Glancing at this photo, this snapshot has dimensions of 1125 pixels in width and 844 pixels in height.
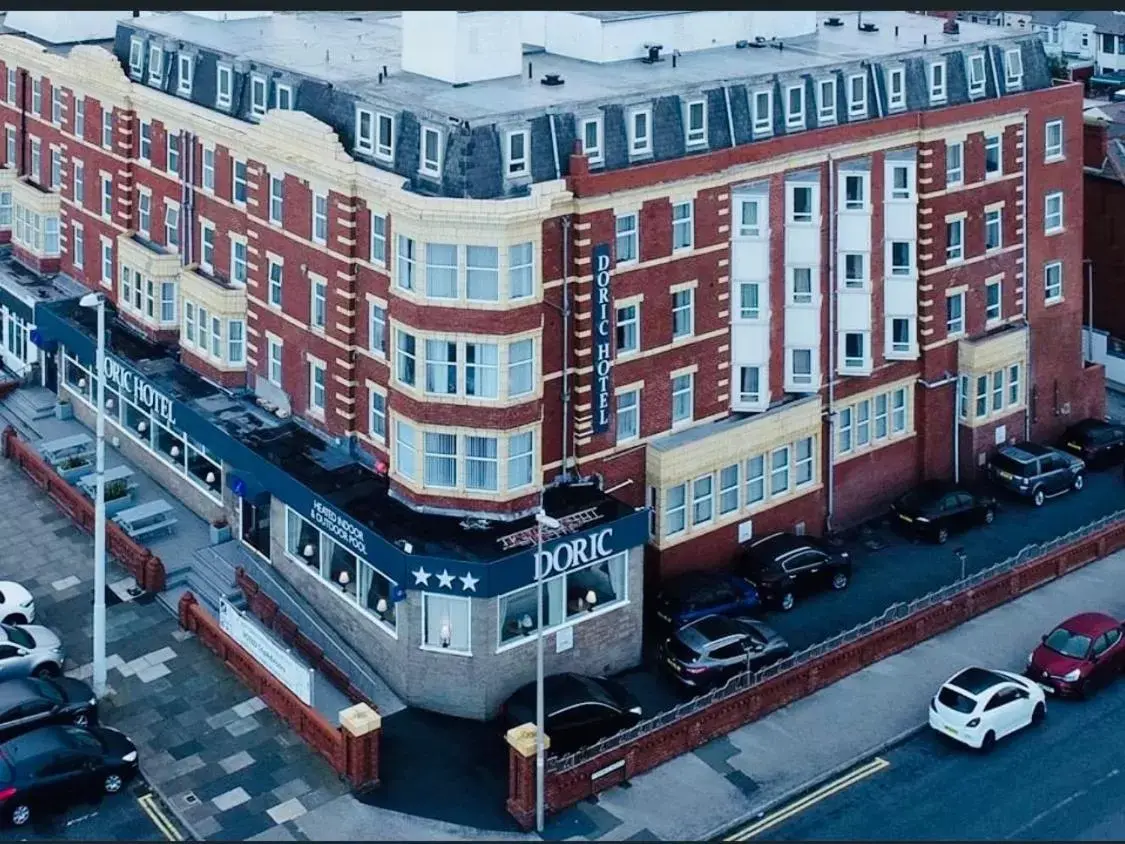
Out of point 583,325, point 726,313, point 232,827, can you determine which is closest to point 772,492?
point 726,313

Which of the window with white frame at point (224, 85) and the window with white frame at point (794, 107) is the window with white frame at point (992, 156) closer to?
the window with white frame at point (794, 107)

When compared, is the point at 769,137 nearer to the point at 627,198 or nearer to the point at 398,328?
the point at 627,198

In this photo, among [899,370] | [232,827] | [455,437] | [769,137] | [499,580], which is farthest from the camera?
[899,370]

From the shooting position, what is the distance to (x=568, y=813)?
140 ft

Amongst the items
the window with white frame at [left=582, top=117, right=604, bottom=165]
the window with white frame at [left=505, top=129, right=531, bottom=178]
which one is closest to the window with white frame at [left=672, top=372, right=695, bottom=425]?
the window with white frame at [left=582, top=117, right=604, bottom=165]

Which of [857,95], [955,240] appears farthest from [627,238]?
[955,240]

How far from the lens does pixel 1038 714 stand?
4694 centimetres

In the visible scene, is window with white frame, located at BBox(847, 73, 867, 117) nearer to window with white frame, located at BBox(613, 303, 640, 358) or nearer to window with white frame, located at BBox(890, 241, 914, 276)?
window with white frame, located at BBox(890, 241, 914, 276)

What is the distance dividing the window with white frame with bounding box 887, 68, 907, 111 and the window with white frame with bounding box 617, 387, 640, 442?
1476cm

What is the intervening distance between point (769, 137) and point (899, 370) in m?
10.5

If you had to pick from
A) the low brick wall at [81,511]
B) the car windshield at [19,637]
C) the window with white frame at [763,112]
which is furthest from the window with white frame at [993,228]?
the car windshield at [19,637]

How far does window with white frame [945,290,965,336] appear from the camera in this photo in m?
60.1

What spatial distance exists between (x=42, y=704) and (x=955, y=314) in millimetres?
34798

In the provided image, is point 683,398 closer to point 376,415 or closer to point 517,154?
point 376,415
